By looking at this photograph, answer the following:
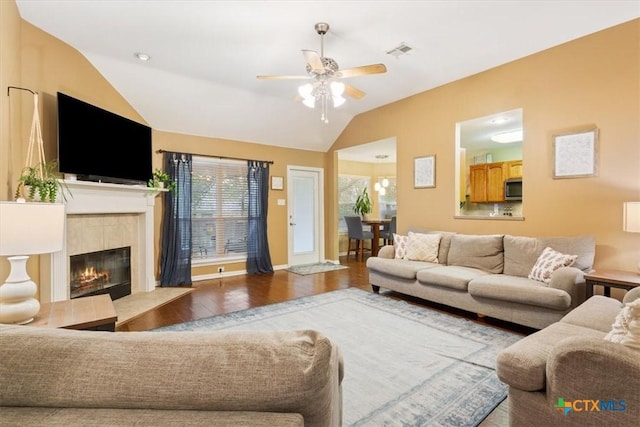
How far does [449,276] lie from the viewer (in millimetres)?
3350

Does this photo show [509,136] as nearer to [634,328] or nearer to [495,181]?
[495,181]

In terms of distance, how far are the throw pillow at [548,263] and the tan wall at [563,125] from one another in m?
0.48

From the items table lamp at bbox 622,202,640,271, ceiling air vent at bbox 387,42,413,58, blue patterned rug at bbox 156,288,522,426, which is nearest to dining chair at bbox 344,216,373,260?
blue patterned rug at bbox 156,288,522,426

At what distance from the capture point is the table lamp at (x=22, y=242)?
1.55 metres

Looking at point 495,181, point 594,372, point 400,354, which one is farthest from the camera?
point 495,181

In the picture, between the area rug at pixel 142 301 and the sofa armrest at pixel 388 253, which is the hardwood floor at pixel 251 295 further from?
the sofa armrest at pixel 388 253

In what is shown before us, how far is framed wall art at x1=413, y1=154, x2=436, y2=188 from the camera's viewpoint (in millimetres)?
4489

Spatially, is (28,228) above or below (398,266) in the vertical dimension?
above

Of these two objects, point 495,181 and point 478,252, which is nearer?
point 478,252

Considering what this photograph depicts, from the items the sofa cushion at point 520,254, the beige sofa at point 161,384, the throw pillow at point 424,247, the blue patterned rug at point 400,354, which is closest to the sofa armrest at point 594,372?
the blue patterned rug at point 400,354

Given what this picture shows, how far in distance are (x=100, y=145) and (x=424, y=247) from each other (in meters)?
→ 4.07

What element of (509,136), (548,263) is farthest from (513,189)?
(548,263)

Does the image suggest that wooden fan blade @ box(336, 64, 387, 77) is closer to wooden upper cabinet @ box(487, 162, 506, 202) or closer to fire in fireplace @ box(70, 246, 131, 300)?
fire in fireplace @ box(70, 246, 131, 300)

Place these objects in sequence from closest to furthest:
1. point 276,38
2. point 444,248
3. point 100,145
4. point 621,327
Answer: point 621,327 < point 276,38 < point 100,145 < point 444,248
